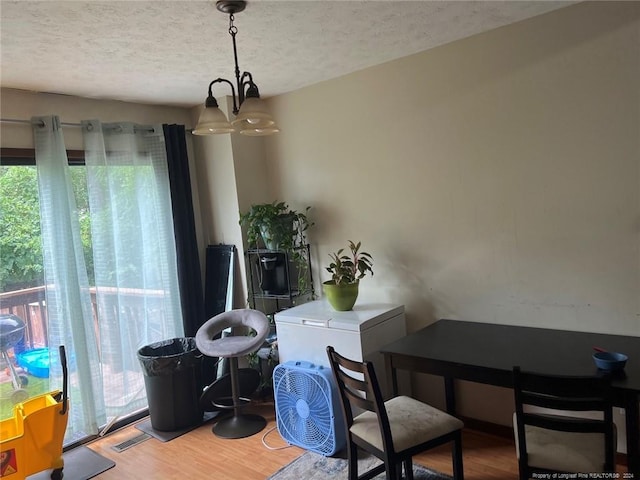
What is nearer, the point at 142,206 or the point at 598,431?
the point at 598,431

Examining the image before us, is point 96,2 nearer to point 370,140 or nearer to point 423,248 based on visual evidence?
point 370,140

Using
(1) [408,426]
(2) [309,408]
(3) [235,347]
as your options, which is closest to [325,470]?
(2) [309,408]

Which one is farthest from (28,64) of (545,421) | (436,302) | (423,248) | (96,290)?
(545,421)

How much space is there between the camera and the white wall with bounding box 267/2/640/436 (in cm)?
237

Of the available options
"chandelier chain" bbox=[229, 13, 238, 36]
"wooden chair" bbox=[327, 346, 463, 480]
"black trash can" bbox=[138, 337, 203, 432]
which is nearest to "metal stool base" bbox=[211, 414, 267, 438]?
"black trash can" bbox=[138, 337, 203, 432]

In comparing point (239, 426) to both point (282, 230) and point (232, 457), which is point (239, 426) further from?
point (282, 230)

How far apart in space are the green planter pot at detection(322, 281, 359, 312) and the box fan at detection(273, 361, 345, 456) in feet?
1.34

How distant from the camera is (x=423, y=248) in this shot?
304cm

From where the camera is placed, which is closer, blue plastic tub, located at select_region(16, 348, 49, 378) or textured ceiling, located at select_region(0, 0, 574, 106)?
textured ceiling, located at select_region(0, 0, 574, 106)

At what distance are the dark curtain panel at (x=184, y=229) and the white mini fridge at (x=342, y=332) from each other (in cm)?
91

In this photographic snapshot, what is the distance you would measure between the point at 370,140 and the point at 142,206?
1.69m

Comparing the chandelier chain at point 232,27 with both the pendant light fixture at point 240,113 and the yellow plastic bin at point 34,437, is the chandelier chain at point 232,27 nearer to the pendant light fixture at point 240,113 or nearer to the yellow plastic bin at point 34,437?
the pendant light fixture at point 240,113

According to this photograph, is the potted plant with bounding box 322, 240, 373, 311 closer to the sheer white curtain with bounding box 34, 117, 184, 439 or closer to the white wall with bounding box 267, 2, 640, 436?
the white wall with bounding box 267, 2, 640, 436

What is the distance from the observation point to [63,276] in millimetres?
3051
